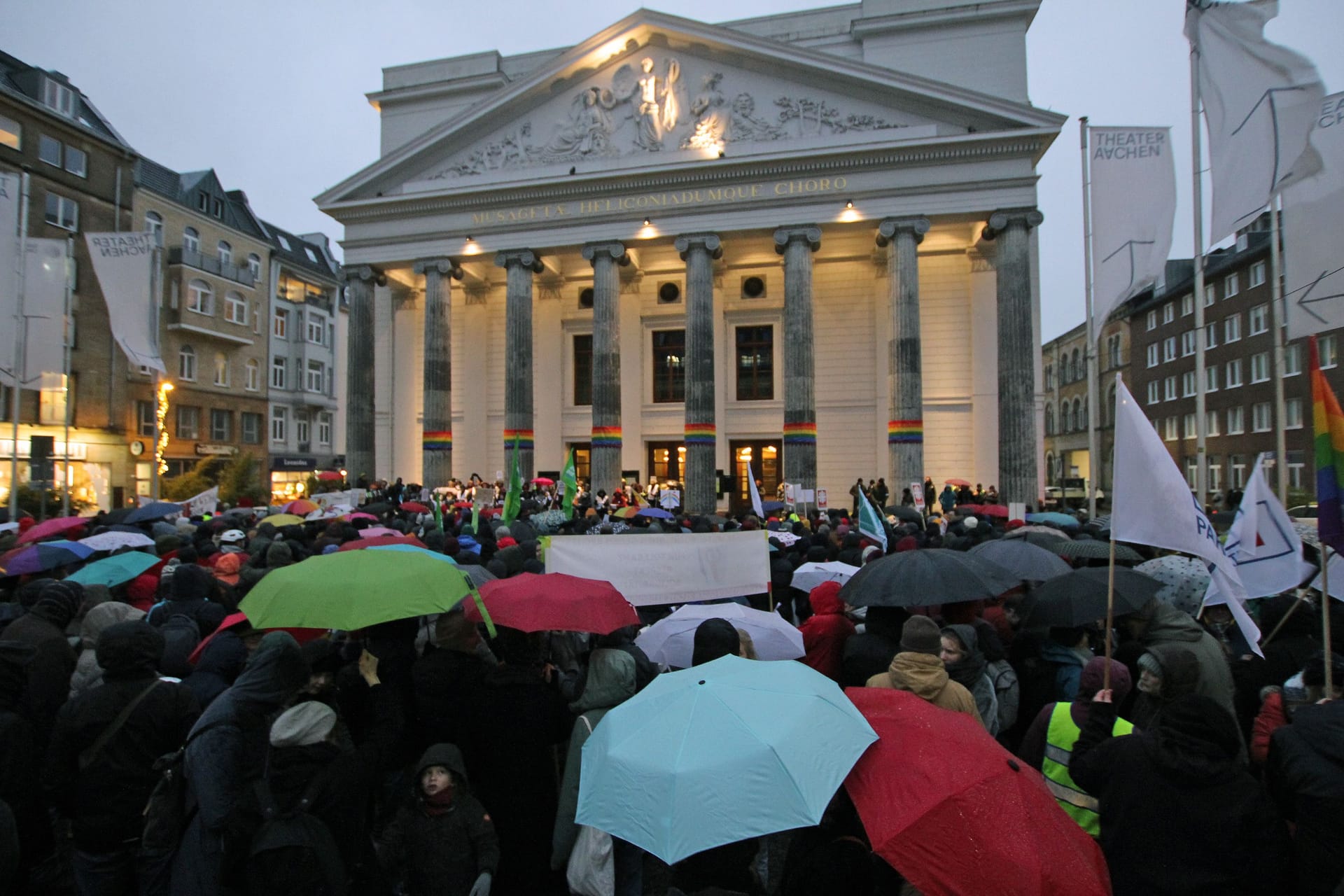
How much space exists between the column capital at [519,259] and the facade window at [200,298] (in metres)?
17.5

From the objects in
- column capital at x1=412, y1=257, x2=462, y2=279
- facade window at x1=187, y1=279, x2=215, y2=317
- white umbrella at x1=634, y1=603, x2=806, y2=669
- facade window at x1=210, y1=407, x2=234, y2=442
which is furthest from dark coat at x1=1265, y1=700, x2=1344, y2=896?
facade window at x1=210, y1=407, x2=234, y2=442

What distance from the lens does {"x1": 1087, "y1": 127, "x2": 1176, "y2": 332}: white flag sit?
11.7 m

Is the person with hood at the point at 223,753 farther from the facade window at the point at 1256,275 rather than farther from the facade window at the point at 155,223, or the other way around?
the facade window at the point at 1256,275

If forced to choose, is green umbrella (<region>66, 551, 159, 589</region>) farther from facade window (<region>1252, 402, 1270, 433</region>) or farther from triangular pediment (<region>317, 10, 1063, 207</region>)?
facade window (<region>1252, 402, 1270, 433</region>)

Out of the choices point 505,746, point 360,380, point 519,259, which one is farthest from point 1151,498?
point 360,380

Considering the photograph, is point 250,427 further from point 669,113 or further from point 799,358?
point 799,358

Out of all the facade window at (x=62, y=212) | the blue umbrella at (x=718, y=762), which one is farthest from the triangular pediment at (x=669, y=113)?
the blue umbrella at (x=718, y=762)

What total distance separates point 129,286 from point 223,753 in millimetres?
15576

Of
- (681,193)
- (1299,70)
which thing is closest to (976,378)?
(681,193)

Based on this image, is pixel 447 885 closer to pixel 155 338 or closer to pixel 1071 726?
pixel 1071 726

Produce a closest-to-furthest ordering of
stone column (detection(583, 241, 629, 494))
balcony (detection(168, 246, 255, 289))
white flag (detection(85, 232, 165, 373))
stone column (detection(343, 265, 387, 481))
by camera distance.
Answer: white flag (detection(85, 232, 165, 373)) → stone column (detection(583, 241, 629, 494)) → stone column (detection(343, 265, 387, 481)) → balcony (detection(168, 246, 255, 289))

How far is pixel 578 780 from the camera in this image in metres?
3.62

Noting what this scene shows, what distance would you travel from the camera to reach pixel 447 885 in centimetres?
326

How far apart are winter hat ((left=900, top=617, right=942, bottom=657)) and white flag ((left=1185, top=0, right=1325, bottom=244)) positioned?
7994 millimetres
